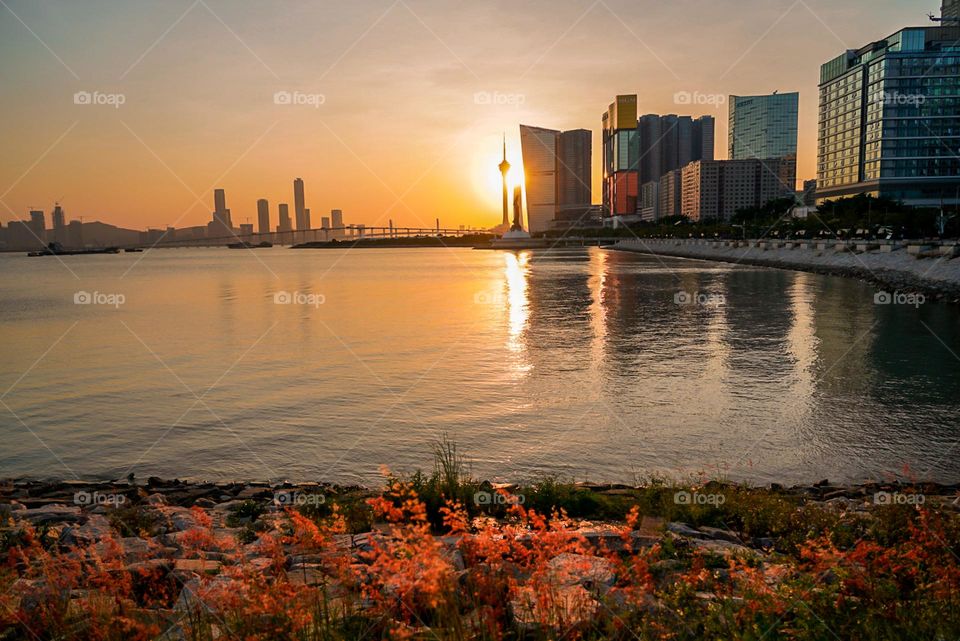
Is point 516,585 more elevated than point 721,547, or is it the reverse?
point 516,585

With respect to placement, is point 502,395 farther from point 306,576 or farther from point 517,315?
point 517,315

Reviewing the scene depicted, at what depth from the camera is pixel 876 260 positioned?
65750 millimetres

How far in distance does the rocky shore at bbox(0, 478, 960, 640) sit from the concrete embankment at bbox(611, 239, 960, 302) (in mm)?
41582

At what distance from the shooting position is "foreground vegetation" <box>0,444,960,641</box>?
5.02 meters

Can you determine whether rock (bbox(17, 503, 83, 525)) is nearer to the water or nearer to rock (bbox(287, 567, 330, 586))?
the water

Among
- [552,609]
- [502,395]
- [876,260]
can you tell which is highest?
[876,260]

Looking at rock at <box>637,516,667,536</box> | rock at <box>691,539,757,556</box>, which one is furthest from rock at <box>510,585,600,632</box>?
rock at <box>637,516,667,536</box>

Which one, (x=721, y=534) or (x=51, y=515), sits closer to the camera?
(x=721, y=534)

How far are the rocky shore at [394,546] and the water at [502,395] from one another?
148 centimetres

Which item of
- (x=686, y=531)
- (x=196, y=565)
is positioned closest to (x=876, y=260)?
(x=686, y=531)

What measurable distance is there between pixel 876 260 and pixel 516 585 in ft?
240

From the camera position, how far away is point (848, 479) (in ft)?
37.6

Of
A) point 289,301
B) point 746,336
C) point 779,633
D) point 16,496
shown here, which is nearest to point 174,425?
point 16,496

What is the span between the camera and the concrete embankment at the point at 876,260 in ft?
156
